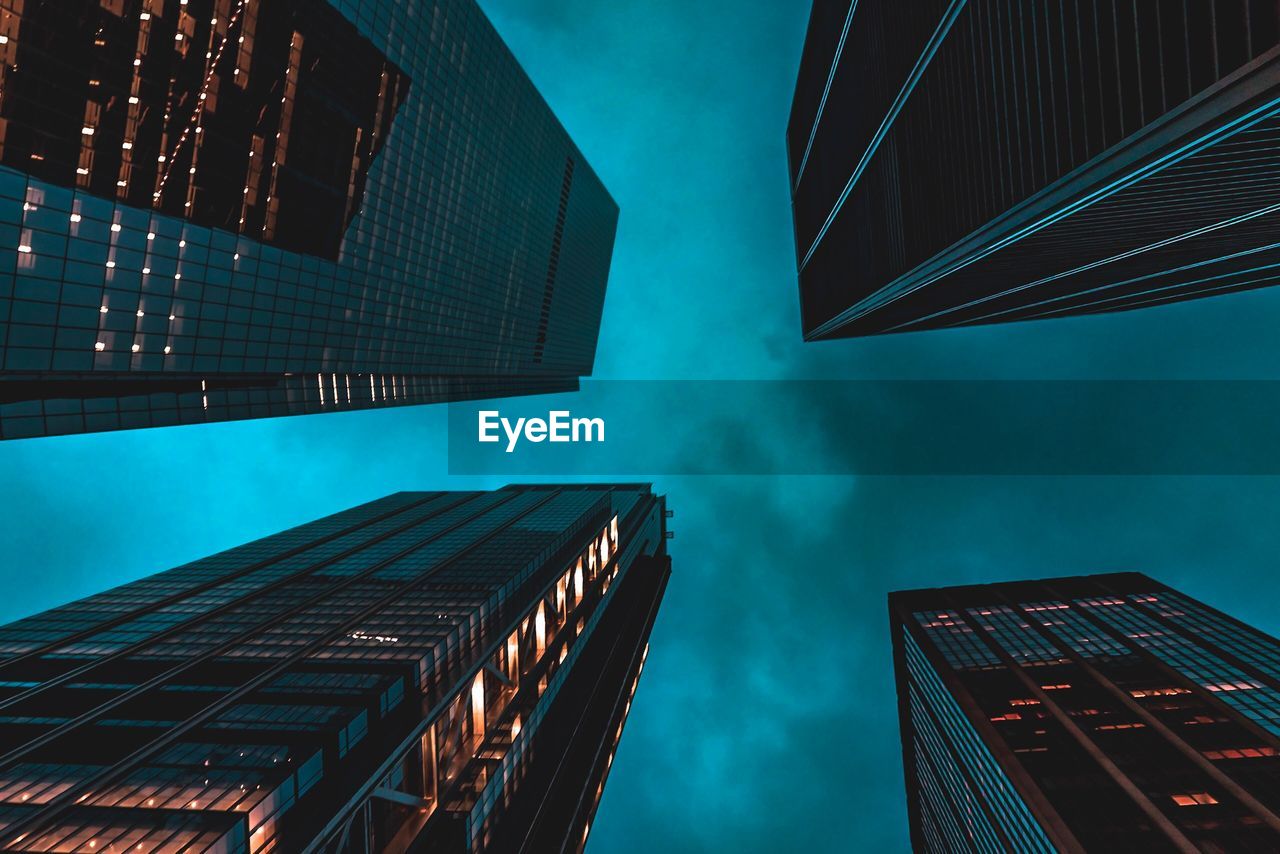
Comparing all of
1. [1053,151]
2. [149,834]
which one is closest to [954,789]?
[1053,151]

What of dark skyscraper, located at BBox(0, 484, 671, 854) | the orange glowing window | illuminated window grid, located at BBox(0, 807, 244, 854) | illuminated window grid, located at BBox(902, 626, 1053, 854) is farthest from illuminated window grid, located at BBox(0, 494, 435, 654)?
Answer: the orange glowing window

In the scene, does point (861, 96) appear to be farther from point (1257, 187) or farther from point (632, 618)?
point (632, 618)

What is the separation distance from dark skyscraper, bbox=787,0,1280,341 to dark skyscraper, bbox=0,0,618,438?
2294 inches

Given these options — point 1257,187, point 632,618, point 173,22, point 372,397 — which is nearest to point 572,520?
point 632,618

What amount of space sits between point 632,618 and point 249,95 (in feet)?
334

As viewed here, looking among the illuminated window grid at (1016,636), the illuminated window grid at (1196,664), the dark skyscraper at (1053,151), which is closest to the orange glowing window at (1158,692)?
the illuminated window grid at (1196,664)

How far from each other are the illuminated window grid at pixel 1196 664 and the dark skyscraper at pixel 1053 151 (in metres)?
46.1

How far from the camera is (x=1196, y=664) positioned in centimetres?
6569

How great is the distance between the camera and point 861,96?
263ft

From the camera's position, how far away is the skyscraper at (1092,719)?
49.4 metres

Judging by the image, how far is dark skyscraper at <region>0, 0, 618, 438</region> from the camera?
35.2m

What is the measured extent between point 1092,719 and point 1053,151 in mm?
63142

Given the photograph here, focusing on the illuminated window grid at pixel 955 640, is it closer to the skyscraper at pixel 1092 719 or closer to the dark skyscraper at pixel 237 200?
the skyscraper at pixel 1092 719

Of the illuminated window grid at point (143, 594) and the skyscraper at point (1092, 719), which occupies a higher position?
the illuminated window grid at point (143, 594)
